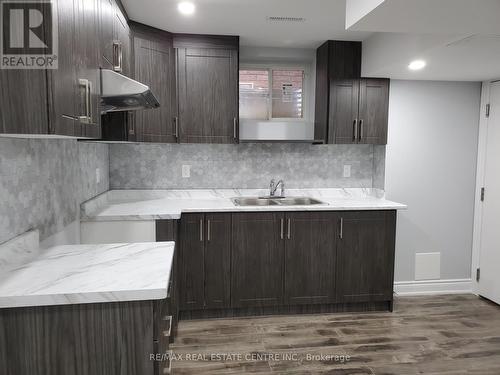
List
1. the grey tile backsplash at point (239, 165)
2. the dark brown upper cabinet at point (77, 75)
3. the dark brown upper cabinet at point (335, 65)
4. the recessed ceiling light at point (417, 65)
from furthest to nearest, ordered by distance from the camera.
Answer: the grey tile backsplash at point (239, 165), the dark brown upper cabinet at point (335, 65), the recessed ceiling light at point (417, 65), the dark brown upper cabinet at point (77, 75)

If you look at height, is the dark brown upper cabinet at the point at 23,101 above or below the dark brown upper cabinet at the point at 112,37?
below

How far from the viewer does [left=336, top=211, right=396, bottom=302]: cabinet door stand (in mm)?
3209

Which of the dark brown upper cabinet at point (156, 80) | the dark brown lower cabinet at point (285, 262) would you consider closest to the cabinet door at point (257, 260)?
the dark brown lower cabinet at point (285, 262)

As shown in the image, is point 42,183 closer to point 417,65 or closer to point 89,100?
point 89,100

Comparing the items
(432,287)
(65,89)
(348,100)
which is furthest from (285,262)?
(65,89)

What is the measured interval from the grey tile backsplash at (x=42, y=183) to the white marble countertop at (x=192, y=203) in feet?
0.76

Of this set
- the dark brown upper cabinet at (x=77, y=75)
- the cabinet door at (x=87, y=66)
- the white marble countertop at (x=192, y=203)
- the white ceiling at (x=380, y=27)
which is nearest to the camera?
the dark brown upper cabinet at (x=77, y=75)

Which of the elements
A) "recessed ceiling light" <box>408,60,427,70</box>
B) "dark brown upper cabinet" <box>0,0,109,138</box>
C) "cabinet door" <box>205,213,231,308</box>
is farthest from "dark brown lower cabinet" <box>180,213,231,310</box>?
"recessed ceiling light" <box>408,60,427,70</box>

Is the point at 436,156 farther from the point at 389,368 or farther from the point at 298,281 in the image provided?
the point at 389,368

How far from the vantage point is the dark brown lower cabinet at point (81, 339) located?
4.09 feet

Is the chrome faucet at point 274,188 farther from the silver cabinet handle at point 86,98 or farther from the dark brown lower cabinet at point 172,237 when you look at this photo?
the silver cabinet handle at point 86,98

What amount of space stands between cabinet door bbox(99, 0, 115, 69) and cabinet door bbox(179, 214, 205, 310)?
1.40 m

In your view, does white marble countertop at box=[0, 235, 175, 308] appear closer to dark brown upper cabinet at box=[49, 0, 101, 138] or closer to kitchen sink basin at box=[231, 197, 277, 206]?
dark brown upper cabinet at box=[49, 0, 101, 138]

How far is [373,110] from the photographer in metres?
3.46
